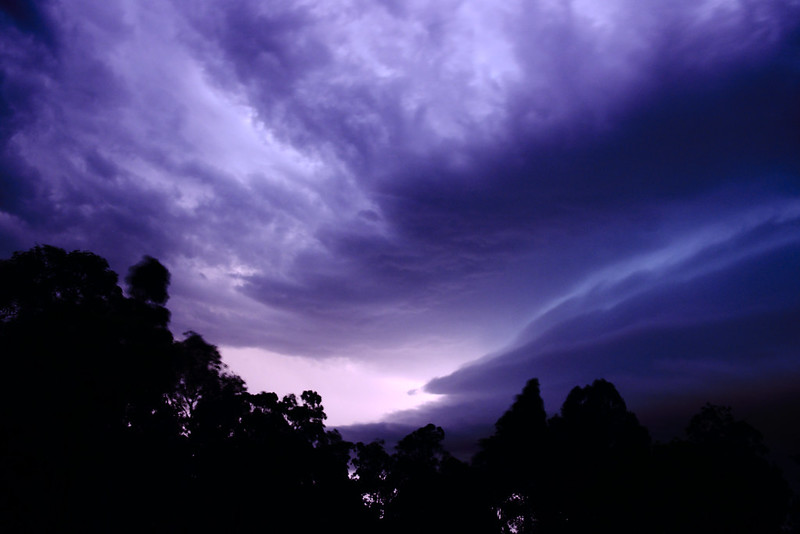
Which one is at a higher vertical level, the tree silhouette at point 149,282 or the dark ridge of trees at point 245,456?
the tree silhouette at point 149,282

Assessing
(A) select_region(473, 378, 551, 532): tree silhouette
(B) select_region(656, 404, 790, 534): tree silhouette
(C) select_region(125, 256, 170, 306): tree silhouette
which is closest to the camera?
(C) select_region(125, 256, 170, 306): tree silhouette

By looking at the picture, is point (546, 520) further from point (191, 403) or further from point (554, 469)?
point (191, 403)

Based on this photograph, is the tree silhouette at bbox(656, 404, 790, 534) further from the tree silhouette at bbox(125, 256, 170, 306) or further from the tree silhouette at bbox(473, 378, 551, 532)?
the tree silhouette at bbox(125, 256, 170, 306)

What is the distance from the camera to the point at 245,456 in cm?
3847

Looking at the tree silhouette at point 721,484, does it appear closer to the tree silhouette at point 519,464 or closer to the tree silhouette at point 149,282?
the tree silhouette at point 519,464

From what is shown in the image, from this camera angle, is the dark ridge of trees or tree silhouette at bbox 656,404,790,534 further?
tree silhouette at bbox 656,404,790,534

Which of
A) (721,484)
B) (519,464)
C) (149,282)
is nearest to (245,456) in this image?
(149,282)

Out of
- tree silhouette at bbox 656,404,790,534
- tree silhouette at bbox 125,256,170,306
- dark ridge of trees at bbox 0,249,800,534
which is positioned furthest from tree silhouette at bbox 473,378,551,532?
tree silhouette at bbox 125,256,170,306

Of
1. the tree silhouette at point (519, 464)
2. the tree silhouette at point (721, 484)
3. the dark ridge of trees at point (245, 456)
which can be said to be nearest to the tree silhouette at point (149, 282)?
the dark ridge of trees at point (245, 456)

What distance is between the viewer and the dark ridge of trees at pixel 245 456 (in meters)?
23.5

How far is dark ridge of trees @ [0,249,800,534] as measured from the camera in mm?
23516

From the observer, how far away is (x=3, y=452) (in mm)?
21953

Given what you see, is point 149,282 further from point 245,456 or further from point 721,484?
point 721,484

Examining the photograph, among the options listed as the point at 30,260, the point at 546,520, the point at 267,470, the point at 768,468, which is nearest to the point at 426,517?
the point at 546,520
